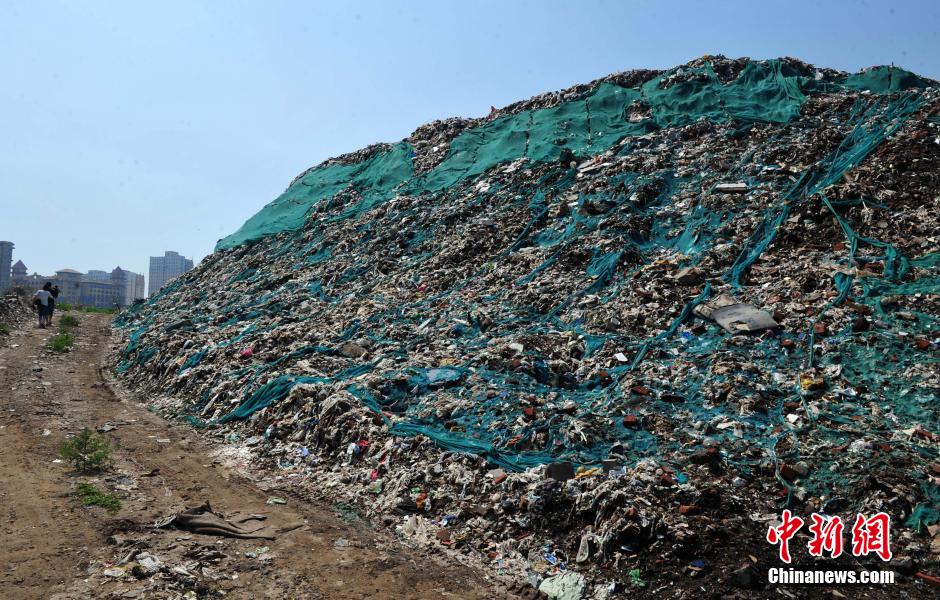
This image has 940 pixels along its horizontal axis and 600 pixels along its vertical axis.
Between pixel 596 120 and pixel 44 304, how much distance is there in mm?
13963

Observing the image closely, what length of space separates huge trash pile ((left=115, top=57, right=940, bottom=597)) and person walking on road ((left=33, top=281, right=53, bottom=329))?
304 cm

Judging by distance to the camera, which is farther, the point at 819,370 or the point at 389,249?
the point at 389,249

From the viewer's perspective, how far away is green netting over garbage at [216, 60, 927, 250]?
35.8ft

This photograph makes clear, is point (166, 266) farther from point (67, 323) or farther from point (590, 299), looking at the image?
point (590, 299)

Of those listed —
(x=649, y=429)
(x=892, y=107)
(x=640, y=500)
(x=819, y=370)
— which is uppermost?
(x=892, y=107)

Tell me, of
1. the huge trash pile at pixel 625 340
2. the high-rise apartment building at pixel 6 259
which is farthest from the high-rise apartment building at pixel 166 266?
the huge trash pile at pixel 625 340

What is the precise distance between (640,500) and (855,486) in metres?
1.51

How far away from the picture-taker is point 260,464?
545 centimetres

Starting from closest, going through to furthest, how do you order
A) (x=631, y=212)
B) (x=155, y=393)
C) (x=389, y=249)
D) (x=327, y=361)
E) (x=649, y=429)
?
(x=649, y=429) < (x=327, y=361) < (x=155, y=393) < (x=631, y=212) < (x=389, y=249)

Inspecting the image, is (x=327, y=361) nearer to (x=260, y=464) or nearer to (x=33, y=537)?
(x=260, y=464)

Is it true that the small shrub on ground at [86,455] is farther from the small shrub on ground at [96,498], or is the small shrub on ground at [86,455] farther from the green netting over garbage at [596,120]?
the green netting over garbage at [596,120]

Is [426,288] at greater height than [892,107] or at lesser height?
lesser

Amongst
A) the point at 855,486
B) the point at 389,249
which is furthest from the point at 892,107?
the point at 389,249

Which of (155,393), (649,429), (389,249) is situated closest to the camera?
(649,429)
